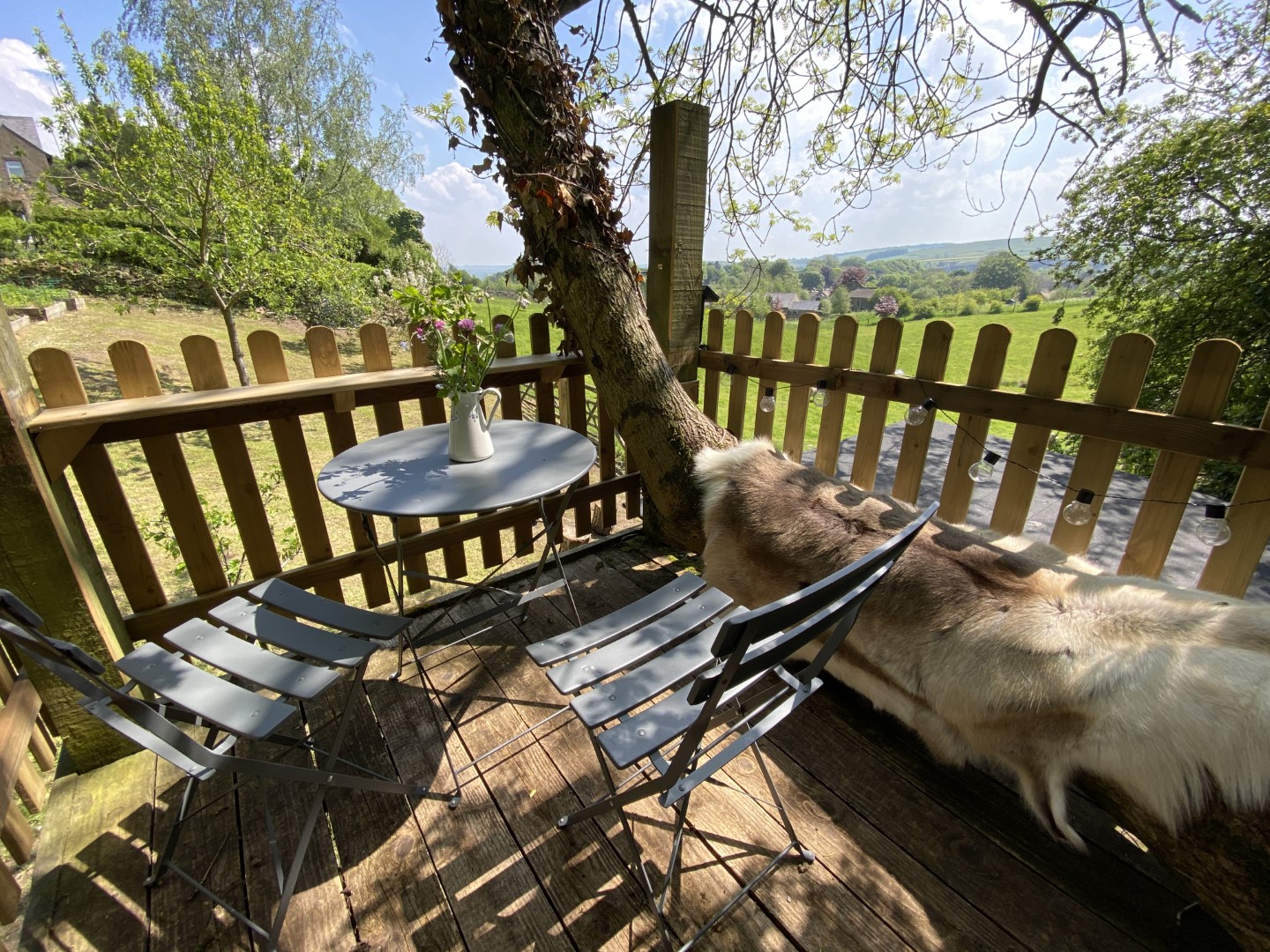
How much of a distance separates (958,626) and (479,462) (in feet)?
5.54

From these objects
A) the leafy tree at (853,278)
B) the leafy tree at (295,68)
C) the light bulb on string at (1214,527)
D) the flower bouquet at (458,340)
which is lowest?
the light bulb on string at (1214,527)

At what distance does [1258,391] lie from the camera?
457 cm

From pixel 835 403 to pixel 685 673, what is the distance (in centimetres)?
180

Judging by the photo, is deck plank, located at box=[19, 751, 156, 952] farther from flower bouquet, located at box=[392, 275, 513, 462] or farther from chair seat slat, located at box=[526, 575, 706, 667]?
flower bouquet, located at box=[392, 275, 513, 462]

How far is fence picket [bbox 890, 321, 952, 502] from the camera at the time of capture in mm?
2262

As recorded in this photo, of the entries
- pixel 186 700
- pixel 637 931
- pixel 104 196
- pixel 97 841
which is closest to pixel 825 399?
pixel 637 931

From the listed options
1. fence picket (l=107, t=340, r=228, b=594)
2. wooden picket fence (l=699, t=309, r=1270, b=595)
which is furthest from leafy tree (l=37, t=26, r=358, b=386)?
wooden picket fence (l=699, t=309, r=1270, b=595)

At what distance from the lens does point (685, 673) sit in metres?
1.45

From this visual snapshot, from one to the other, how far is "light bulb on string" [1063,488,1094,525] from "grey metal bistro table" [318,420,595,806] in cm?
179

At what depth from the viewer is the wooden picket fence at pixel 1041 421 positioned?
1.68 meters

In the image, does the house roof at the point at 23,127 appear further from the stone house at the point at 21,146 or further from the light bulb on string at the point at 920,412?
the light bulb on string at the point at 920,412

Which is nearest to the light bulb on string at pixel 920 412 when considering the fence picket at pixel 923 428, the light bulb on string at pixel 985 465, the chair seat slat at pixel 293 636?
the fence picket at pixel 923 428

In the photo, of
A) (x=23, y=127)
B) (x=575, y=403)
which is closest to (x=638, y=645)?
(x=575, y=403)

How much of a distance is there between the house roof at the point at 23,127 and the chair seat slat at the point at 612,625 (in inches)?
1750
